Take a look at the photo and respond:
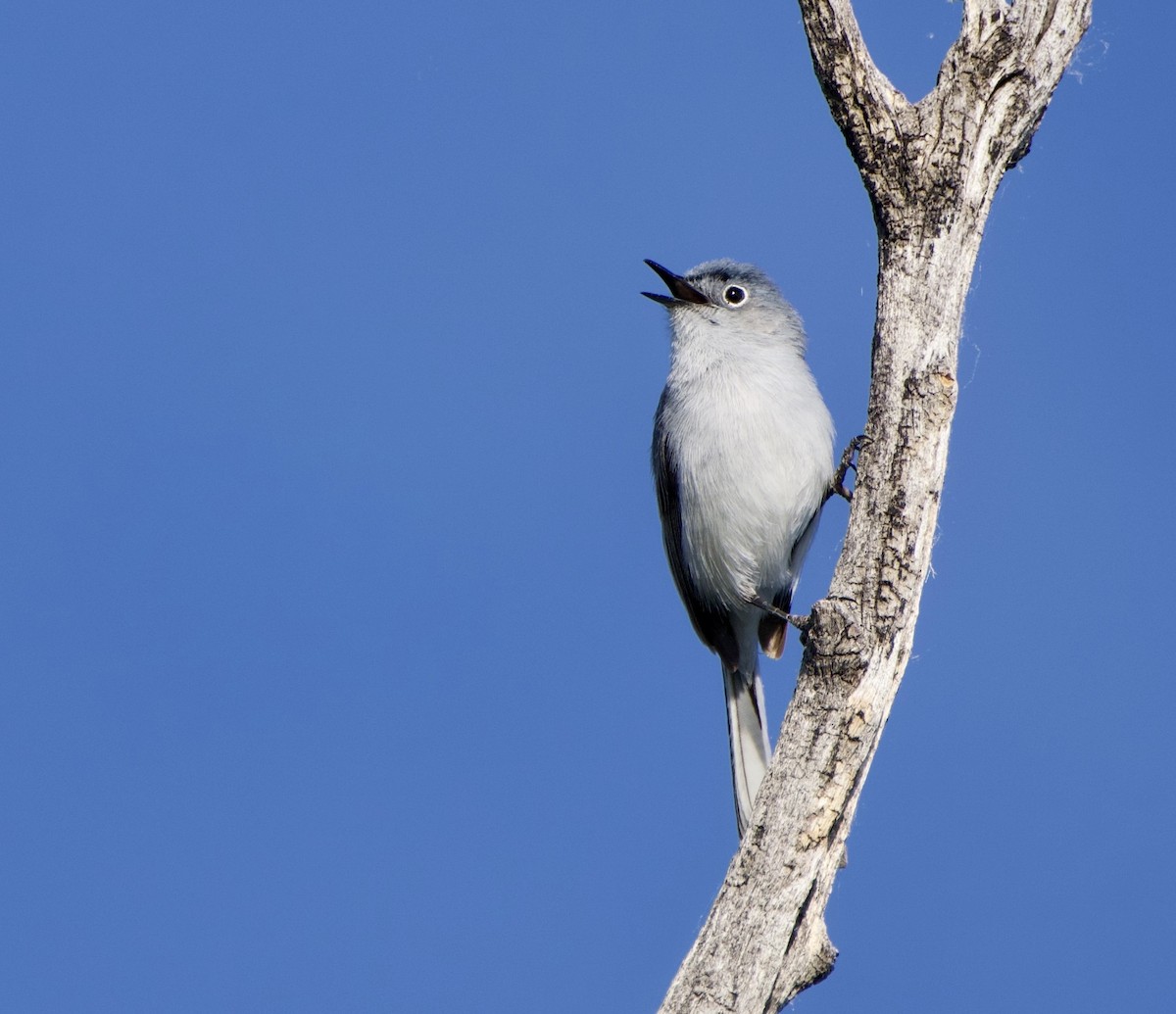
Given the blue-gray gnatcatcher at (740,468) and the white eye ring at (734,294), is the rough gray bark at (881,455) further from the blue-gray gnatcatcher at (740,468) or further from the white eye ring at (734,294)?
the white eye ring at (734,294)

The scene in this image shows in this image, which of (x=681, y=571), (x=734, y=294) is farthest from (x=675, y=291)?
(x=681, y=571)

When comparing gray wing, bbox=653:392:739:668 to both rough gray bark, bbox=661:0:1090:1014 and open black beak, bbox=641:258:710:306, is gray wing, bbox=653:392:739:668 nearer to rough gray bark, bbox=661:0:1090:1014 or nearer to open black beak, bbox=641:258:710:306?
open black beak, bbox=641:258:710:306

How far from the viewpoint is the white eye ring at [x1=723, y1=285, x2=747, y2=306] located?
552 cm

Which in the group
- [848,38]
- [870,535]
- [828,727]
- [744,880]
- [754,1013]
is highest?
[848,38]

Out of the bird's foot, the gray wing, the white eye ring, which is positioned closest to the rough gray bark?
the bird's foot

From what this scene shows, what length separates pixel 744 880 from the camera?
3766 mm

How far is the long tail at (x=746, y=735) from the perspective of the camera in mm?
5039

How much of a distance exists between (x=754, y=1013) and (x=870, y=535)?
1.50 meters

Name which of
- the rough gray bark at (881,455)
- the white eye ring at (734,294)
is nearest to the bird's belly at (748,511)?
the white eye ring at (734,294)

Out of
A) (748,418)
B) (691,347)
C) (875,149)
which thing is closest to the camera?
(875,149)

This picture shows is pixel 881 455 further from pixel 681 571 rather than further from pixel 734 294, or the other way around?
pixel 681 571

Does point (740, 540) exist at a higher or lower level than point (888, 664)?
higher

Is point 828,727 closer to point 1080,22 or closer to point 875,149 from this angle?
point 875,149

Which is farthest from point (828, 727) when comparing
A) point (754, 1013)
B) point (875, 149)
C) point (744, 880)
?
point (875, 149)
